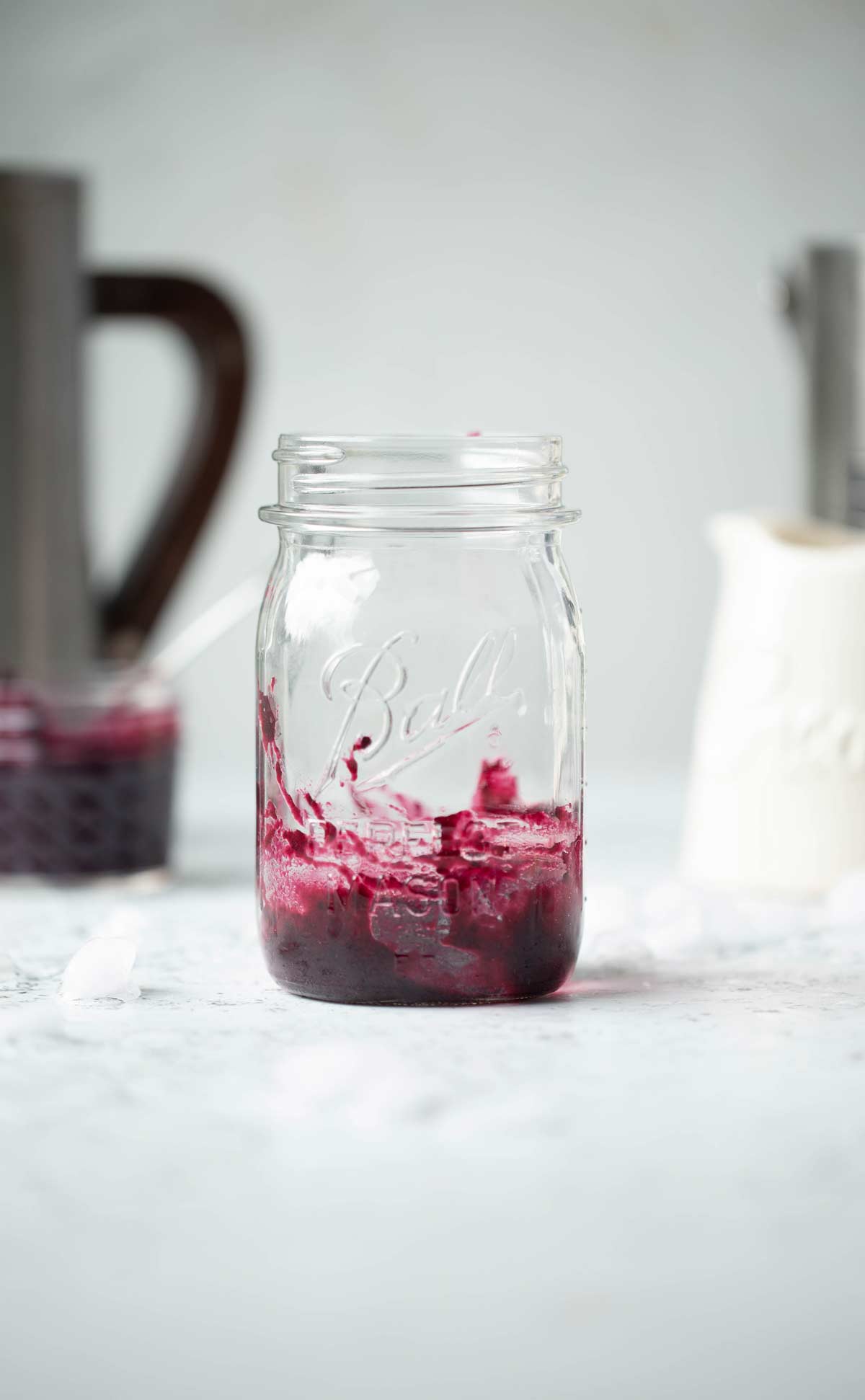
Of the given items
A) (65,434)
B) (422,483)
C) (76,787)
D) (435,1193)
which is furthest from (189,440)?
(435,1193)

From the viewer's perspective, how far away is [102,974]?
669mm

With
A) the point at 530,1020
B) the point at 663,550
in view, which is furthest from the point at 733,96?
the point at 530,1020

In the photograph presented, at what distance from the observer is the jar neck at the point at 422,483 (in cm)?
66

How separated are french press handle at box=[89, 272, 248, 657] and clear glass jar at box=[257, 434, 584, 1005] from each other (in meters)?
0.31

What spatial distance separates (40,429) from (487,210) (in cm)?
50

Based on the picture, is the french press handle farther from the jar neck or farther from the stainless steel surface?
the jar neck

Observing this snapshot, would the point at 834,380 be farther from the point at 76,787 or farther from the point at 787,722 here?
the point at 76,787

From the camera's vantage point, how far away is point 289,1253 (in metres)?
0.44

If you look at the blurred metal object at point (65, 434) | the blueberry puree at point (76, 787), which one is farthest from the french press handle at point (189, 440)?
the blueberry puree at point (76, 787)

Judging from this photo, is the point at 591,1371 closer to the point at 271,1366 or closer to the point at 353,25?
the point at 271,1366

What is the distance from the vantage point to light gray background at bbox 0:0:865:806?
128 centimetres

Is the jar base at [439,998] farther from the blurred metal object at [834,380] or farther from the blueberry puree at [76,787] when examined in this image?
the blurred metal object at [834,380]

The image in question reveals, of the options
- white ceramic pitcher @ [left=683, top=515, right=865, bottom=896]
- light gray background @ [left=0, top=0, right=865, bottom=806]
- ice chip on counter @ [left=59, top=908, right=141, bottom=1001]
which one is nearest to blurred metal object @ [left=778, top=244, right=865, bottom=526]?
white ceramic pitcher @ [left=683, top=515, right=865, bottom=896]

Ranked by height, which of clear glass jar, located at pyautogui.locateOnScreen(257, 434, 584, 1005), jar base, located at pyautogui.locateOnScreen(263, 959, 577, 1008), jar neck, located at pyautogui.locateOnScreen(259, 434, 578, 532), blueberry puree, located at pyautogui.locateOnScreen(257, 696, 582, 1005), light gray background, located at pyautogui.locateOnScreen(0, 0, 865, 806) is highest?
light gray background, located at pyautogui.locateOnScreen(0, 0, 865, 806)
